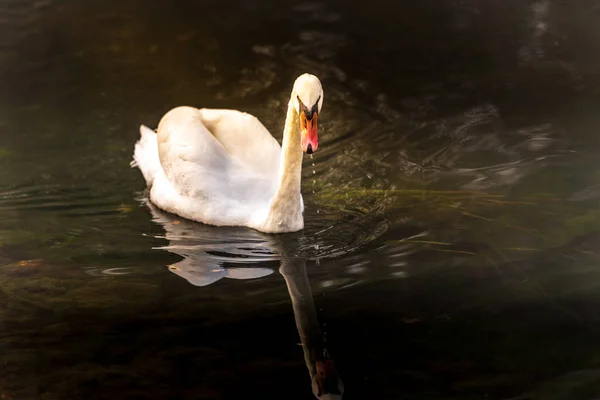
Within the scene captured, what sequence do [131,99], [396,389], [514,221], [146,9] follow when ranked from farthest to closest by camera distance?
[146,9], [131,99], [514,221], [396,389]

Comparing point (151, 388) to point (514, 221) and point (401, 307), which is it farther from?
point (514, 221)

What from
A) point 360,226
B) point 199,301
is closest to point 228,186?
point 360,226

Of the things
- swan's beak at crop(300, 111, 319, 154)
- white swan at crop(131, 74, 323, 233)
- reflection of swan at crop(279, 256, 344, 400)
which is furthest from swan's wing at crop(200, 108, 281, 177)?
reflection of swan at crop(279, 256, 344, 400)

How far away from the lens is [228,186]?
7906 mm

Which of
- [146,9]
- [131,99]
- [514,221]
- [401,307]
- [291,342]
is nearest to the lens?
[291,342]

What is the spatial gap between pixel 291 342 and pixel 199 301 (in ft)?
Result: 2.68

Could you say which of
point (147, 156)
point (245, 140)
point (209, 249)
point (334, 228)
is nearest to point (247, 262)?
point (209, 249)

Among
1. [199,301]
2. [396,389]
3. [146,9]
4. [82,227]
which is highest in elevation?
[146,9]

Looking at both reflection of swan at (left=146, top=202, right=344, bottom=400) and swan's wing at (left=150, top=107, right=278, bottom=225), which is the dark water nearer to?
reflection of swan at (left=146, top=202, right=344, bottom=400)

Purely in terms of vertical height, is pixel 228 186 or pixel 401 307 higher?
pixel 228 186

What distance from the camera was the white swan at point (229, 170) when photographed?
294 inches

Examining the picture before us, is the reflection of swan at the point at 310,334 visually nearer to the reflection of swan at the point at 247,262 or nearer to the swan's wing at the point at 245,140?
the reflection of swan at the point at 247,262

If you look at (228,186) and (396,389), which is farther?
(228,186)

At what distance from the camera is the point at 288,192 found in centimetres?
745
